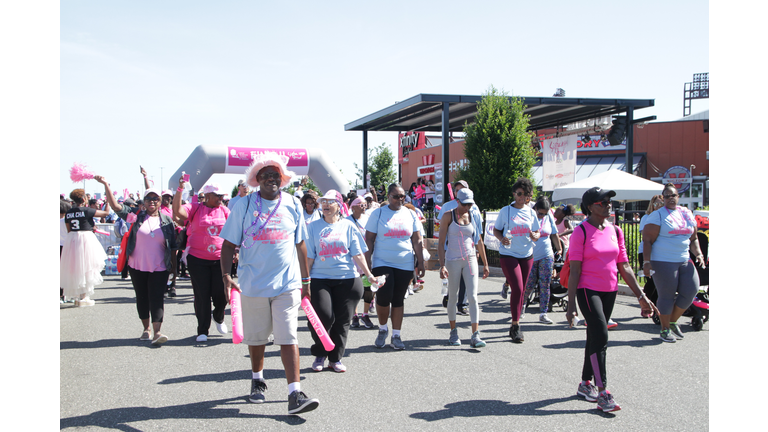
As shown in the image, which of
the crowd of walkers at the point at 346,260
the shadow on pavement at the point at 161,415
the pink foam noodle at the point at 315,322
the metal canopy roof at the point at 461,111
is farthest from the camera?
the metal canopy roof at the point at 461,111

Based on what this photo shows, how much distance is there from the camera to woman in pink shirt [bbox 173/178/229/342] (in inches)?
264

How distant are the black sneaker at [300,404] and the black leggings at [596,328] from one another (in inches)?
88.5

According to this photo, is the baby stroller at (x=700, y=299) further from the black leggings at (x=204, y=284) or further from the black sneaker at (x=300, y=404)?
the black leggings at (x=204, y=284)

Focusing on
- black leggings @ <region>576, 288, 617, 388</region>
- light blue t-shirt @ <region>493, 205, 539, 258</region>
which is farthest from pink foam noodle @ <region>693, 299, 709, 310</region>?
black leggings @ <region>576, 288, 617, 388</region>

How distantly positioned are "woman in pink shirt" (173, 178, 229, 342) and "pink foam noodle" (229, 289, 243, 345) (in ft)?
7.79

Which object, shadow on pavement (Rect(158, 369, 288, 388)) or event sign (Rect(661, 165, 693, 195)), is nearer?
shadow on pavement (Rect(158, 369, 288, 388))

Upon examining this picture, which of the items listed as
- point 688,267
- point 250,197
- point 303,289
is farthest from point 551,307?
point 250,197

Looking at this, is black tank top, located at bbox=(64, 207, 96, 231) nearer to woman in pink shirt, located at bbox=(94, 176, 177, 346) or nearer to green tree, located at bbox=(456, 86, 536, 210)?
woman in pink shirt, located at bbox=(94, 176, 177, 346)

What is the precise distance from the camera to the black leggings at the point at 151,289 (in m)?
6.63

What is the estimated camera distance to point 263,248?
426 centimetres

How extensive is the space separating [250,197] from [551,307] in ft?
20.3

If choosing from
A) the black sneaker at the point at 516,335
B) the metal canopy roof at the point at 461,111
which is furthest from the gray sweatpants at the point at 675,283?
the metal canopy roof at the point at 461,111

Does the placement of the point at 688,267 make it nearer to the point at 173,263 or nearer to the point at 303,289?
the point at 303,289

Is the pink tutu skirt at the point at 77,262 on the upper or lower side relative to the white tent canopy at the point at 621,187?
lower
